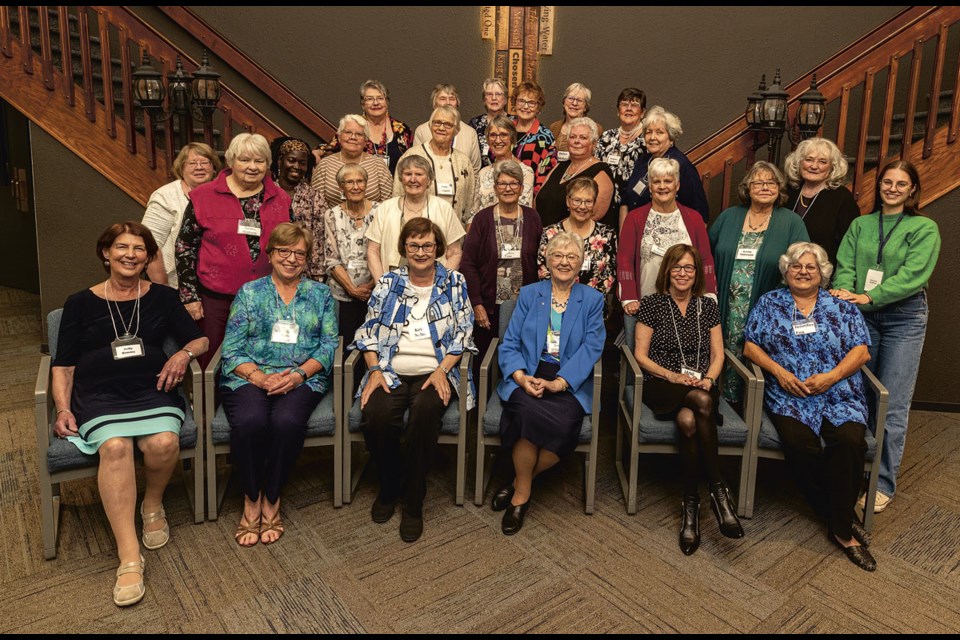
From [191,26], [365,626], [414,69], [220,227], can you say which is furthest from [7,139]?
[365,626]

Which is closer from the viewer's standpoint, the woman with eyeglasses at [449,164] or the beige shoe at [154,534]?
the beige shoe at [154,534]

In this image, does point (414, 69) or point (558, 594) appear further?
point (414, 69)

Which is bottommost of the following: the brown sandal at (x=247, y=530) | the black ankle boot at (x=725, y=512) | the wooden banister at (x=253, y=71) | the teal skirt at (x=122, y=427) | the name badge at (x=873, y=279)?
the brown sandal at (x=247, y=530)

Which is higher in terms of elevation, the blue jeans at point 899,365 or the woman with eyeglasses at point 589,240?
the woman with eyeglasses at point 589,240

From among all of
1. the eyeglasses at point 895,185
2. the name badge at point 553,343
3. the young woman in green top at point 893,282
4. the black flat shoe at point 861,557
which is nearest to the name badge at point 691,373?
the name badge at point 553,343

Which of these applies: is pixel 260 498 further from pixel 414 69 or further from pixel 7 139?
pixel 7 139

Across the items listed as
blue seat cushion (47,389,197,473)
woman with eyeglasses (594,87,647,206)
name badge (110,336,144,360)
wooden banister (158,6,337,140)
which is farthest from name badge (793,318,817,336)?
wooden banister (158,6,337,140)

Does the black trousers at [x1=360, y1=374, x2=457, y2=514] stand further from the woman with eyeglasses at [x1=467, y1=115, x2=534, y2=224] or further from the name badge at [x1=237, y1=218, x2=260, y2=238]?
the woman with eyeglasses at [x1=467, y1=115, x2=534, y2=224]

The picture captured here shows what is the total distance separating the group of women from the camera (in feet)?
9.05

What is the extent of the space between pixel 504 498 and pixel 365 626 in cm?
93

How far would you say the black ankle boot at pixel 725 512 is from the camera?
9.02ft

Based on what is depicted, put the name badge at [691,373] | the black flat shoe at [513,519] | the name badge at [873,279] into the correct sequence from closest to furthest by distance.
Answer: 1. the black flat shoe at [513,519]
2. the name badge at [691,373]
3. the name badge at [873,279]

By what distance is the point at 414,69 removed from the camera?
20.3 ft

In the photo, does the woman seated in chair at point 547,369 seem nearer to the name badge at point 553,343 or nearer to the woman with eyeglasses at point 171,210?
the name badge at point 553,343
